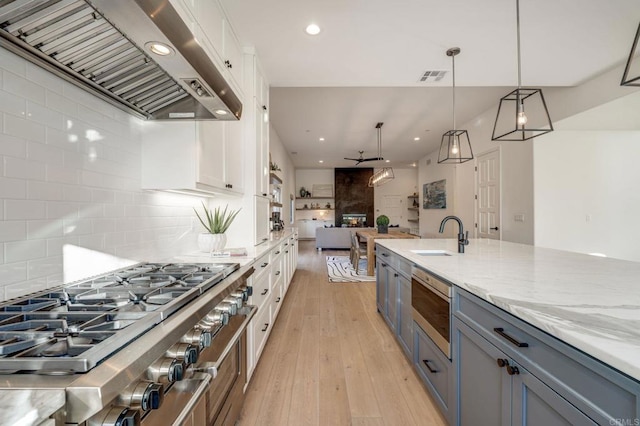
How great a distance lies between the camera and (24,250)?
100 cm

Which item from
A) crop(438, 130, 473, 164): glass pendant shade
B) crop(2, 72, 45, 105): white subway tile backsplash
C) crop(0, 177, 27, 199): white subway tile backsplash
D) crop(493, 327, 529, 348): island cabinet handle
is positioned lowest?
crop(493, 327, 529, 348): island cabinet handle

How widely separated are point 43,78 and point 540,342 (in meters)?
2.05

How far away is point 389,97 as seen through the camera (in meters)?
4.42

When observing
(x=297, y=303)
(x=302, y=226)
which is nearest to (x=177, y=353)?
(x=297, y=303)

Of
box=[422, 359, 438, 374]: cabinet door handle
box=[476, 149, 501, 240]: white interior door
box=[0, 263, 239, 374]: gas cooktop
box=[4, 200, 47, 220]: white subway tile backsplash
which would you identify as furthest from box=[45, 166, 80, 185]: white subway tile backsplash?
box=[476, 149, 501, 240]: white interior door

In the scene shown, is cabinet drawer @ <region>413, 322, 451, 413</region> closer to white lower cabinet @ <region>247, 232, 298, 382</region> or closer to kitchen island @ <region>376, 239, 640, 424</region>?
kitchen island @ <region>376, 239, 640, 424</region>

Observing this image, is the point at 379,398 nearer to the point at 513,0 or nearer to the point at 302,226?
the point at 513,0

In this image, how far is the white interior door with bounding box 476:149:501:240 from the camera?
16.0 ft

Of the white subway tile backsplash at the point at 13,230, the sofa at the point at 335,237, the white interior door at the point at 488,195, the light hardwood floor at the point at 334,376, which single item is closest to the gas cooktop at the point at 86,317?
the white subway tile backsplash at the point at 13,230

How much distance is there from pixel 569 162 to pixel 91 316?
5.59 metres

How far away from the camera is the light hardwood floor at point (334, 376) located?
1.62 m

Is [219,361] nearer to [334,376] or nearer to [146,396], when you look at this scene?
[146,396]

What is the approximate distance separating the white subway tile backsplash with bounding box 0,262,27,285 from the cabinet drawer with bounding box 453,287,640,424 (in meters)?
1.80

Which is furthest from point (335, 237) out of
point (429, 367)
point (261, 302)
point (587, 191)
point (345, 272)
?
point (429, 367)
